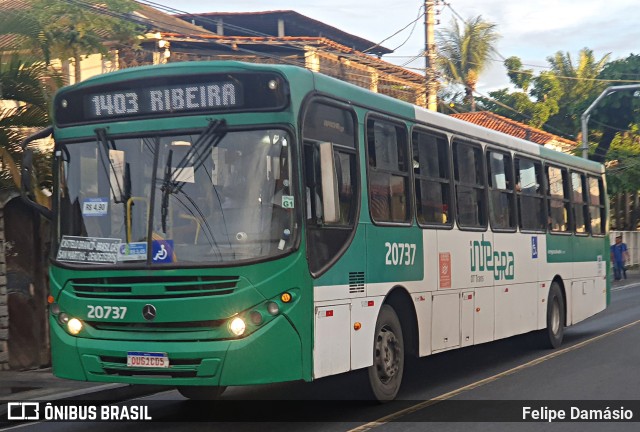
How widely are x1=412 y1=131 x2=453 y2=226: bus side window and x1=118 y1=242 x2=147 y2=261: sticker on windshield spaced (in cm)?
356

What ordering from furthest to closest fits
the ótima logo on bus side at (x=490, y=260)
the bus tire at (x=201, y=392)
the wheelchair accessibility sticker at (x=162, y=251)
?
1. the ótima logo on bus side at (x=490, y=260)
2. the bus tire at (x=201, y=392)
3. the wheelchair accessibility sticker at (x=162, y=251)

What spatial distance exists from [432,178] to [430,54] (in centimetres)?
2133

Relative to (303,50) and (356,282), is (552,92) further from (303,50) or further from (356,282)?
(356,282)

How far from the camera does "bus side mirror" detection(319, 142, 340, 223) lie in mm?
8641

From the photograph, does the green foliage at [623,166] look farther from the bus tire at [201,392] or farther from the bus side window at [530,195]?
the bus tire at [201,392]

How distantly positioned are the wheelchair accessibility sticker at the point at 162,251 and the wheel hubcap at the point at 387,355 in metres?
2.48

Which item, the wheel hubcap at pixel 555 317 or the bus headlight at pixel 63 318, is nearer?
the bus headlight at pixel 63 318

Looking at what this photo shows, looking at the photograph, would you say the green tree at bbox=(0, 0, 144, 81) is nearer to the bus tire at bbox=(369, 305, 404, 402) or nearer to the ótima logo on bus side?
the ótima logo on bus side

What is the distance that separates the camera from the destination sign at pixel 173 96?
8445 mm

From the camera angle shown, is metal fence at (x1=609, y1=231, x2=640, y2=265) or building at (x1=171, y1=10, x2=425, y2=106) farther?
metal fence at (x1=609, y1=231, x2=640, y2=265)

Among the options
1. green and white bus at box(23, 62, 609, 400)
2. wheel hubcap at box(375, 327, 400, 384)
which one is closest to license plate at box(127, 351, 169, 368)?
green and white bus at box(23, 62, 609, 400)

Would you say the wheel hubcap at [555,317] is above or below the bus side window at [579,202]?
below

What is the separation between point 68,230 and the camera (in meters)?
8.92

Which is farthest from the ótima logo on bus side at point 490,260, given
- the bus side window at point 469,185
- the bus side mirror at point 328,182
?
the bus side mirror at point 328,182
